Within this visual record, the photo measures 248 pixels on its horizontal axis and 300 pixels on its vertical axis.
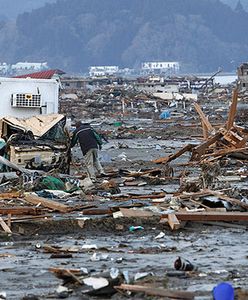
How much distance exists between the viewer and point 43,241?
1430 centimetres

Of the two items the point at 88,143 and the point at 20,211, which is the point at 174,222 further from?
the point at 88,143

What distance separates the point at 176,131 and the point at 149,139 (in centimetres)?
363

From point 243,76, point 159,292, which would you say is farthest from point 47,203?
point 243,76

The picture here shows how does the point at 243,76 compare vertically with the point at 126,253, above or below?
above

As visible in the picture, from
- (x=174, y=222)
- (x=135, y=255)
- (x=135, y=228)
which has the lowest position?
(x=135, y=255)

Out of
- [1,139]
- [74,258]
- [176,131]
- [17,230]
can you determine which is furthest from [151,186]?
[176,131]

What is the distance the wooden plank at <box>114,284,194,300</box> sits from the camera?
984cm

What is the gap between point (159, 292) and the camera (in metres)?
9.95

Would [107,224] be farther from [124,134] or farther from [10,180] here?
[124,134]

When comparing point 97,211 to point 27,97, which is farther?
point 27,97

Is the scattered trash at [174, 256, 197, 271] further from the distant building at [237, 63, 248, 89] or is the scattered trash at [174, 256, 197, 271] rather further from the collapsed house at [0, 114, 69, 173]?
the distant building at [237, 63, 248, 89]

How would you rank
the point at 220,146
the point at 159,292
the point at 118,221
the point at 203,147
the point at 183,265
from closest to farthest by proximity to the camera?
the point at 159,292 < the point at 183,265 < the point at 118,221 < the point at 203,147 < the point at 220,146

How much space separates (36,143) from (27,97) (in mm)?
5194

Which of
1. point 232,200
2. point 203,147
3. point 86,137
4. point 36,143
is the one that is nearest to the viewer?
point 232,200
